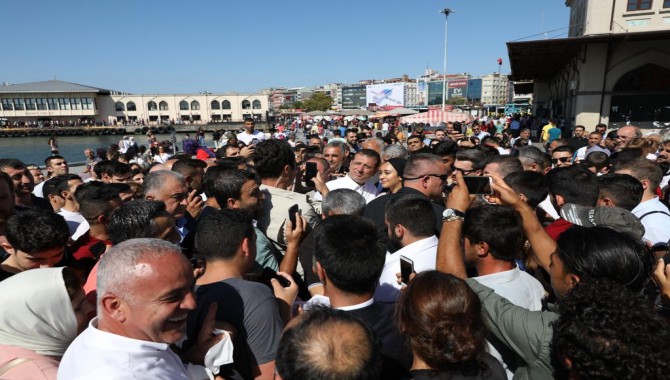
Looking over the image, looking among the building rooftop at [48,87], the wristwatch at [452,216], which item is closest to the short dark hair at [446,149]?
the wristwatch at [452,216]

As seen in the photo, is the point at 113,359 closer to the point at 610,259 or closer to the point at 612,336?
the point at 612,336

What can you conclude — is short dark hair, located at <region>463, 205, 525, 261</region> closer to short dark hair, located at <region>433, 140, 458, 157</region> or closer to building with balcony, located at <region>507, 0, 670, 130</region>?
short dark hair, located at <region>433, 140, 458, 157</region>

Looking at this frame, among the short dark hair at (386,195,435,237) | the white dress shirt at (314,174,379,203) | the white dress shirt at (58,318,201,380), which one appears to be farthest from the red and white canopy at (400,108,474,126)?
the white dress shirt at (58,318,201,380)

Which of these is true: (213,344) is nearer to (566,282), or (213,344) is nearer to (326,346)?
(326,346)

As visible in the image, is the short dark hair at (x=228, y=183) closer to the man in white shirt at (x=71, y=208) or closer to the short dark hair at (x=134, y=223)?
the short dark hair at (x=134, y=223)

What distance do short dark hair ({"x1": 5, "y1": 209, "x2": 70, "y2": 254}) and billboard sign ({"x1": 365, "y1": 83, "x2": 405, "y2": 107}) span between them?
62.4m

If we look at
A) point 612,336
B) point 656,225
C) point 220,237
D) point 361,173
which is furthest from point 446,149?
point 612,336

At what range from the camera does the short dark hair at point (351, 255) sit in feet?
5.78

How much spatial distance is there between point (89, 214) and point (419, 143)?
5.98m

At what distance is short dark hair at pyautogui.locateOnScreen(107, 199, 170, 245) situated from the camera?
7.86 ft

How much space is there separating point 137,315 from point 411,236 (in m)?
1.62

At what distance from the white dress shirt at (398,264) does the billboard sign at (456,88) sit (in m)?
163

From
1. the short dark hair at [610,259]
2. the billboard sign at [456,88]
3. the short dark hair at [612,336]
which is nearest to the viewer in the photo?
the short dark hair at [612,336]

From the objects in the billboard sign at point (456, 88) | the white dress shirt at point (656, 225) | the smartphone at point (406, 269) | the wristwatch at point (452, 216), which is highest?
the billboard sign at point (456, 88)
